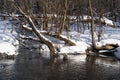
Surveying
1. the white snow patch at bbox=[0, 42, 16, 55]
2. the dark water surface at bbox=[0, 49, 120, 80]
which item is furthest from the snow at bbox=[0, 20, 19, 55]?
the dark water surface at bbox=[0, 49, 120, 80]

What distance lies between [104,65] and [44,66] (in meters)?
5.26

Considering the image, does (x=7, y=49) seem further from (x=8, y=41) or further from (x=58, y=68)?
(x=58, y=68)

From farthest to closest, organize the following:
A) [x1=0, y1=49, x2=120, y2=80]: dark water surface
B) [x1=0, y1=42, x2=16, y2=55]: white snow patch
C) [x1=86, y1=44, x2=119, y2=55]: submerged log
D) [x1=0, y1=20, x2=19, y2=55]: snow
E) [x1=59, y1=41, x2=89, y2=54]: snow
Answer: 1. [x1=86, y1=44, x2=119, y2=55]: submerged log
2. [x1=59, y1=41, x2=89, y2=54]: snow
3. [x1=0, y1=20, x2=19, y2=55]: snow
4. [x1=0, y1=42, x2=16, y2=55]: white snow patch
5. [x1=0, y1=49, x2=120, y2=80]: dark water surface

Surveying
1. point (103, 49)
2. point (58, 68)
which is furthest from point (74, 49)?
point (58, 68)

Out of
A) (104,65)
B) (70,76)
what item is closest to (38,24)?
(104,65)

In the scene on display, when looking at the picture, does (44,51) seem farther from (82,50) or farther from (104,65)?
(104,65)

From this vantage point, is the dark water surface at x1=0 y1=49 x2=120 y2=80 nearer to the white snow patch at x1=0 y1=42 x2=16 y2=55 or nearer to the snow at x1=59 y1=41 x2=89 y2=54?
the white snow patch at x1=0 y1=42 x2=16 y2=55

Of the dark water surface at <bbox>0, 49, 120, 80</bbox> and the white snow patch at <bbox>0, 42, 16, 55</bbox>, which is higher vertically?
the white snow patch at <bbox>0, 42, 16, 55</bbox>

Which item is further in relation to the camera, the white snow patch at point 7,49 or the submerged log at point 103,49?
the submerged log at point 103,49

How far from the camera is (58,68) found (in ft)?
86.3

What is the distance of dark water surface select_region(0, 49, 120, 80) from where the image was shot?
22969 millimetres

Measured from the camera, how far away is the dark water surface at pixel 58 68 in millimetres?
22969

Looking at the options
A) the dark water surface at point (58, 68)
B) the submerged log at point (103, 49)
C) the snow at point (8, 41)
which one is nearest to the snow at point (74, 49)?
the submerged log at point (103, 49)

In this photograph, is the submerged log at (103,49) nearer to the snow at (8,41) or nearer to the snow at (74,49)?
the snow at (74,49)
